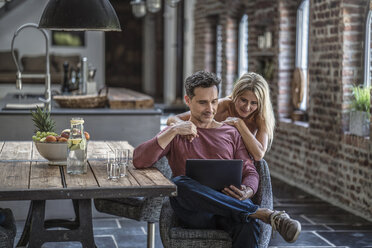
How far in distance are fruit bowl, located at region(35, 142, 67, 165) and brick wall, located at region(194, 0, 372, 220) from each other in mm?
2869

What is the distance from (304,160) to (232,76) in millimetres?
3513

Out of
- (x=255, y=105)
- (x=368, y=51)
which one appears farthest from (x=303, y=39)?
(x=255, y=105)

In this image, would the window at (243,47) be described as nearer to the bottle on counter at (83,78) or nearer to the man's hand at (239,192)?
the bottle on counter at (83,78)

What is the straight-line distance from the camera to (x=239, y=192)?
3.08 meters

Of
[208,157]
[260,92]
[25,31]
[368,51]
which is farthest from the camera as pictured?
[25,31]

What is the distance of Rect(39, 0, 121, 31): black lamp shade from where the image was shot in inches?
137

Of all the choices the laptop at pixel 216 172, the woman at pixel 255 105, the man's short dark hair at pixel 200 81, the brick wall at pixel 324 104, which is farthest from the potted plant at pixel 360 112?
the laptop at pixel 216 172

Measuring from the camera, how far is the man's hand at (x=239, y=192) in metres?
3.08

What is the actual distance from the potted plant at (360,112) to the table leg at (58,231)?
3.14 metres

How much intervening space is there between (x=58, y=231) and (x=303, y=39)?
16.0 ft

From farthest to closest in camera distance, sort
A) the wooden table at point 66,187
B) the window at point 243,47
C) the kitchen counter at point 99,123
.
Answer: the window at point 243,47 → the kitchen counter at point 99,123 → the wooden table at point 66,187

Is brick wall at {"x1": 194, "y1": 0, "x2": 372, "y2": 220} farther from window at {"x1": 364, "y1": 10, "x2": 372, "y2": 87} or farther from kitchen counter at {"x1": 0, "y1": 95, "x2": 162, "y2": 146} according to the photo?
kitchen counter at {"x1": 0, "y1": 95, "x2": 162, "y2": 146}

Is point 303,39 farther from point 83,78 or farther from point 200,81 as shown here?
point 200,81

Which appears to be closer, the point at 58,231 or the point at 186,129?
the point at 58,231
